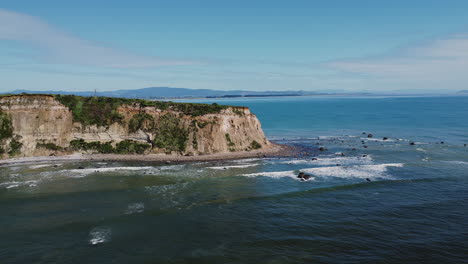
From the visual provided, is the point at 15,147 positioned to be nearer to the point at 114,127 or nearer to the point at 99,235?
the point at 114,127

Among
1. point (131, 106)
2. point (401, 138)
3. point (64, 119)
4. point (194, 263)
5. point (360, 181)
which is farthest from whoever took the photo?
point (401, 138)

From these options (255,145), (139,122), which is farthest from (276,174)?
(139,122)

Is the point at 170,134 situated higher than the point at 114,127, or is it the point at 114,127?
the point at 114,127

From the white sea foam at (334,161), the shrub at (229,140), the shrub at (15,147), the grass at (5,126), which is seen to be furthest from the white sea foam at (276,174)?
the grass at (5,126)

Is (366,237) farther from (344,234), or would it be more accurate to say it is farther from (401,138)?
(401,138)

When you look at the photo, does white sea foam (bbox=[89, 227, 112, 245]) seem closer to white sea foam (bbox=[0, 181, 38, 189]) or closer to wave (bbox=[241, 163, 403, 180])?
white sea foam (bbox=[0, 181, 38, 189])

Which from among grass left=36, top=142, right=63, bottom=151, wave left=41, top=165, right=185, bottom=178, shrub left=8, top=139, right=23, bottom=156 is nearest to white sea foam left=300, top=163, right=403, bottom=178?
wave left=41, top=165, right=185, bottom=178

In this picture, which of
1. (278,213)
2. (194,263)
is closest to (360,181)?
(278,213)
